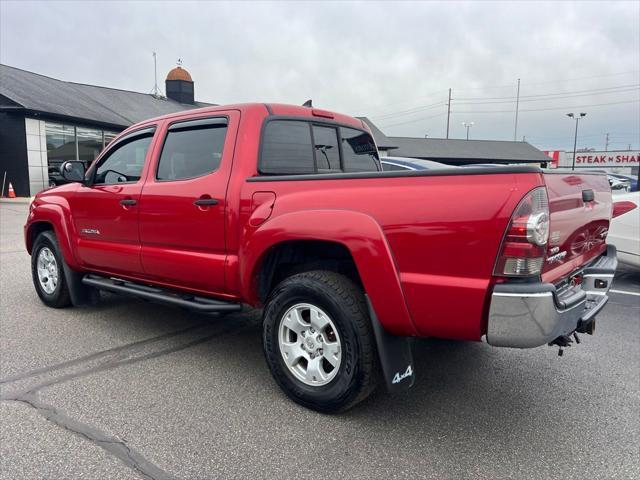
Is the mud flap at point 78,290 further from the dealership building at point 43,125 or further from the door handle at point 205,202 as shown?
the dealership building at point 43,125

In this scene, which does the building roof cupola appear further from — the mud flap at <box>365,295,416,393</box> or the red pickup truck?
the mud flap at <box>365,295,416,393</box>

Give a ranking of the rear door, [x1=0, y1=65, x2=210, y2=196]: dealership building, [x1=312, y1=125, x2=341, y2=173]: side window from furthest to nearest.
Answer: [x1=0, y1=65, x2=210, y2=196]: dealership building → [x1=312, y1=125, x2=341, y2=173]: side window → the rear door

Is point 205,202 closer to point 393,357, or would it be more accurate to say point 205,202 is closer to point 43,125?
point 393,357

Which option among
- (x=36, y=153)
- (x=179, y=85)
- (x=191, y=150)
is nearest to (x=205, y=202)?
(x=191, y=150)

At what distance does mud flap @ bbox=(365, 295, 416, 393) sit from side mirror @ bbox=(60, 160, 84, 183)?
3240mm

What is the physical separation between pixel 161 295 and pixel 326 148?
5.93ft

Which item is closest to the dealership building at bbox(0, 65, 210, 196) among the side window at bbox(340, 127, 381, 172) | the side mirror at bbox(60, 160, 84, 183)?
the side mirror at bbox(60, 160, 84, 183)

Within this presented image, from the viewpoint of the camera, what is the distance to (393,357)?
279cm

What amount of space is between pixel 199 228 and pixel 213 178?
0.37 meters

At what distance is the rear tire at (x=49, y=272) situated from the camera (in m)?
5.09

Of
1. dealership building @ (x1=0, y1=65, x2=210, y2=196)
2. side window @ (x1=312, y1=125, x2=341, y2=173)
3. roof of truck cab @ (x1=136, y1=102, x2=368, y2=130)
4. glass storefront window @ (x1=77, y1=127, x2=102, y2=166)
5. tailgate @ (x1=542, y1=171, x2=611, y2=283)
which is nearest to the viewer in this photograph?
tailgate @ (x1=542, y1=171, x2=611, y2=283)

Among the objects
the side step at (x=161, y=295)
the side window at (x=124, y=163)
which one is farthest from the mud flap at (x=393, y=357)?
the side window at (x=124, y=163)

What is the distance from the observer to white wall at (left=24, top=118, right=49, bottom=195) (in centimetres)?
1897

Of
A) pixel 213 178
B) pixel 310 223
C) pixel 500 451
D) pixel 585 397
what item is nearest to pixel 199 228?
pixel 213 178
